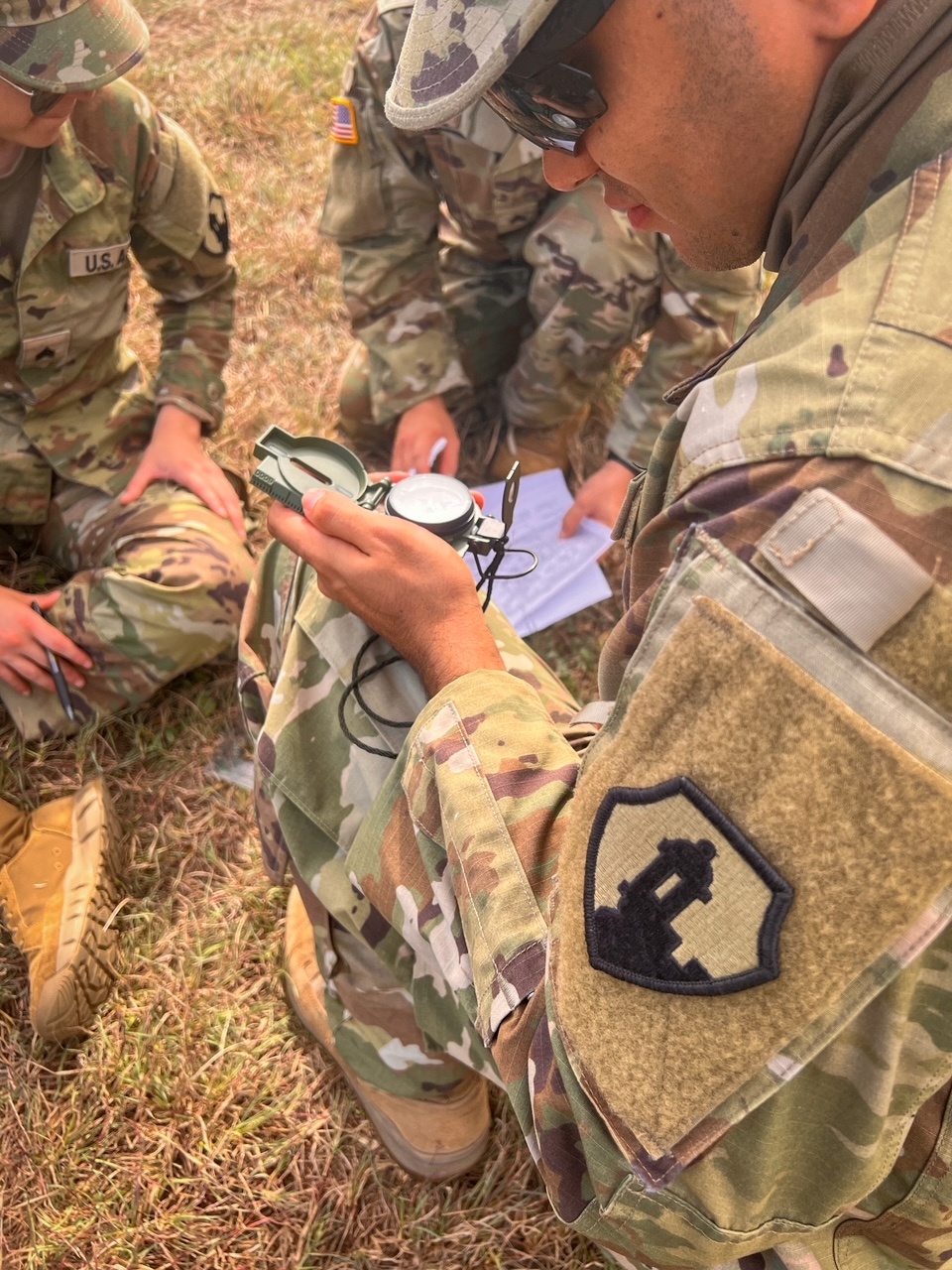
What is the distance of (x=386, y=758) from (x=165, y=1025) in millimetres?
917

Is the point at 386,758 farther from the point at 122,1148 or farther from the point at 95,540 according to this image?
the point at 95,540

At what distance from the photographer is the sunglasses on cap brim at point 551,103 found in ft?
2.99

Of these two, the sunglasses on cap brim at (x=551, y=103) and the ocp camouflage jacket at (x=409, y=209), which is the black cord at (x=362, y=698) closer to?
the sunglasses on cap brim at (x=551, y=103)

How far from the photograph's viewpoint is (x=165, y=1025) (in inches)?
77.6

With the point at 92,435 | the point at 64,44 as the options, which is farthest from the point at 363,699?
the point at 92,435

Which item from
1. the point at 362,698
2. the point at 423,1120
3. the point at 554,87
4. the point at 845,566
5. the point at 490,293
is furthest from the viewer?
the point at 490,293

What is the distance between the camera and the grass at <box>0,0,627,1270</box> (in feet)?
5.74

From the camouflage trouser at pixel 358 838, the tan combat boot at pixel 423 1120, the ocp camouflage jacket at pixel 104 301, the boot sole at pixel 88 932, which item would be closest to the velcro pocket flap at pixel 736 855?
the camouflage trouser at pixel 358 838

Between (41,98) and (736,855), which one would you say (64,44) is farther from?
(736,855)

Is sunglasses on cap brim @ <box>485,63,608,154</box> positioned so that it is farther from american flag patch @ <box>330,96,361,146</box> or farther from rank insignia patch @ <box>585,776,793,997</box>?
american flag patch @ <box>330,96,361,146</box>

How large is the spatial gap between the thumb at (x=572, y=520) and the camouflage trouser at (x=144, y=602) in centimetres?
82

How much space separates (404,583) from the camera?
1.35 m

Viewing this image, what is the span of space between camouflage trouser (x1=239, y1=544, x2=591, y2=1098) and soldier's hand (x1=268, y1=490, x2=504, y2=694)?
0.13 meters

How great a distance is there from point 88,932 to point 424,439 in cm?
144
